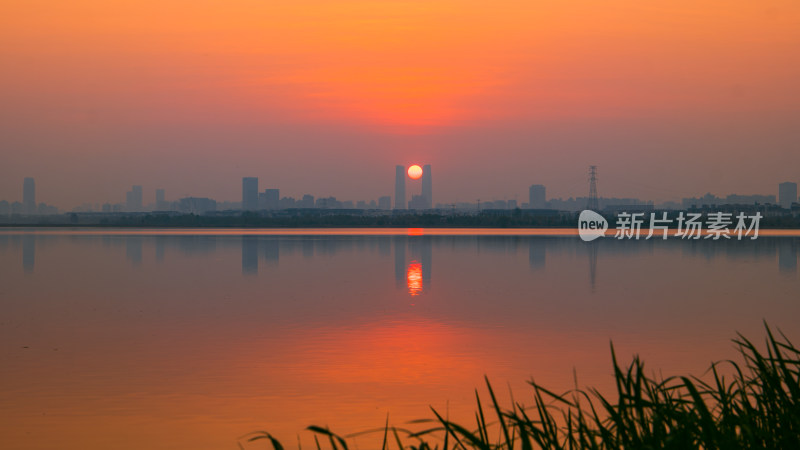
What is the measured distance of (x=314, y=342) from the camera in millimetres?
15812

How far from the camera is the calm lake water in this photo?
10.5 m

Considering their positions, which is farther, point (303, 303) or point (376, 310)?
point (303, 303)

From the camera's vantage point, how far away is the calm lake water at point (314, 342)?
10.5 metres

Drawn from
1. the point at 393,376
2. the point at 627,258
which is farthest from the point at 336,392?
the point at 627,258

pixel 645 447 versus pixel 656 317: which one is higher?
pixel 645 447

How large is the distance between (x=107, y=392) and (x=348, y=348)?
4605mm

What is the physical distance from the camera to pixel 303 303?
22438 millimetres

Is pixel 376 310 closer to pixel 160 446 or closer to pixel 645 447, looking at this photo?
pixel 160 446

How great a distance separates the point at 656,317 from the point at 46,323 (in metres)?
13.2

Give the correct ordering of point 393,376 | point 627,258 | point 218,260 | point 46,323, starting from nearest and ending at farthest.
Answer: point 393,376
point 46,323
point 218,260
point 627,258

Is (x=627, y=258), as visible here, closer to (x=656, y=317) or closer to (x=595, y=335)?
(x=656, y=317)

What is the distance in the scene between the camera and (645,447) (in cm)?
382

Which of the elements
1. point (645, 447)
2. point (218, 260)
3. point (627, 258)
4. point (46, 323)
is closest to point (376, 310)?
point (46, 323)

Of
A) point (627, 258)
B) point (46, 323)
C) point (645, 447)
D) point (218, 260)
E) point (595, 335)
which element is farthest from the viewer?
point (627, 258)
